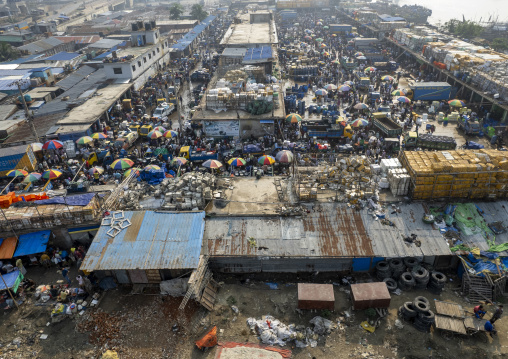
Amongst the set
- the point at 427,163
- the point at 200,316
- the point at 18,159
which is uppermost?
the point at 427,163

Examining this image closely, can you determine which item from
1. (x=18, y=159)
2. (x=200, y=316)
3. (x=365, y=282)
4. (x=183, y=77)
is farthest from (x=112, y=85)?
(x=365, y=282)

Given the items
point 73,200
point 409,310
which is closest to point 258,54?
point 73,200

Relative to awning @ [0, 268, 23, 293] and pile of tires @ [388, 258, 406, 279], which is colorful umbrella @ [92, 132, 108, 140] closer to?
awning @ [0, 268, 23, 293]

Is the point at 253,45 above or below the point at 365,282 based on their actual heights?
above

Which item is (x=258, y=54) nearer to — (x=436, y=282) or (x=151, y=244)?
(x=151, y=244)

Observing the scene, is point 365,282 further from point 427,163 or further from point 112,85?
point 112,85

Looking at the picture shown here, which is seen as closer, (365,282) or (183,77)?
(365,282)
